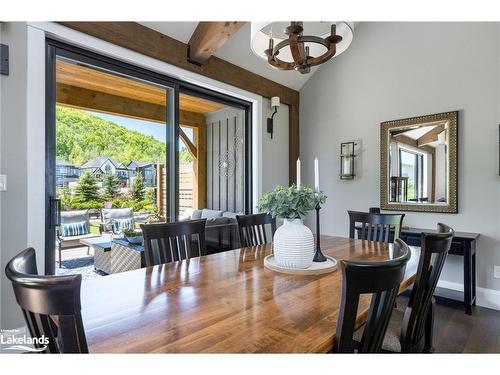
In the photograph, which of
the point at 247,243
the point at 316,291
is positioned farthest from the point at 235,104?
the point at 316,291

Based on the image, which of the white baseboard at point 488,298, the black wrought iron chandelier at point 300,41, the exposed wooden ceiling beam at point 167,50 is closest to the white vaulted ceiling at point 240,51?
the exposed wooden ceiling beam at point 167,50

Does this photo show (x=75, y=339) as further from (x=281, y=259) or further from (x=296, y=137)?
(x=296, y=137)

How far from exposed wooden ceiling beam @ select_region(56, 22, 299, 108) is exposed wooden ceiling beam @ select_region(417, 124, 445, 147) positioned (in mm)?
1912

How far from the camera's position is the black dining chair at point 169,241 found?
177 centimetres

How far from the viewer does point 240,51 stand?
3451mm

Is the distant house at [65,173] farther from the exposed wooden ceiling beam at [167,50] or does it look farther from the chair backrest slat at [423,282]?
the chair backrest slat at [423,282]

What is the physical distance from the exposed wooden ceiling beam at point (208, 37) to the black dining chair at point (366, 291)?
96.8 inches

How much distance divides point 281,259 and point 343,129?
288 centimetres

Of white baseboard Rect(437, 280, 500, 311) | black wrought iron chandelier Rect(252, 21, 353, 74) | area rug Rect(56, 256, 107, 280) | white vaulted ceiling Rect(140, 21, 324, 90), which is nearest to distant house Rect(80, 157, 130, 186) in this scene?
area rug Rect(56, 256, 107, 280)

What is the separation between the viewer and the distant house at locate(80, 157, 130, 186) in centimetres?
249

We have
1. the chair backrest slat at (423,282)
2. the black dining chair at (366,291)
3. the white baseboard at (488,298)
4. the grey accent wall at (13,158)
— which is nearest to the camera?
the black dining chair at (366,291)

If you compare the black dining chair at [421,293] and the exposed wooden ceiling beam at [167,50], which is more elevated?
the exposed wooden ceiling beam at [167,50]

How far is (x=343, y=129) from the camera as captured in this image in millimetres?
3980

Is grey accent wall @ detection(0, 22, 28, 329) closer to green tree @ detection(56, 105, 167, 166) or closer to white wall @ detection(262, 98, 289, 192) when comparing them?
green tree @ detection(56, 105, 167, 166)
